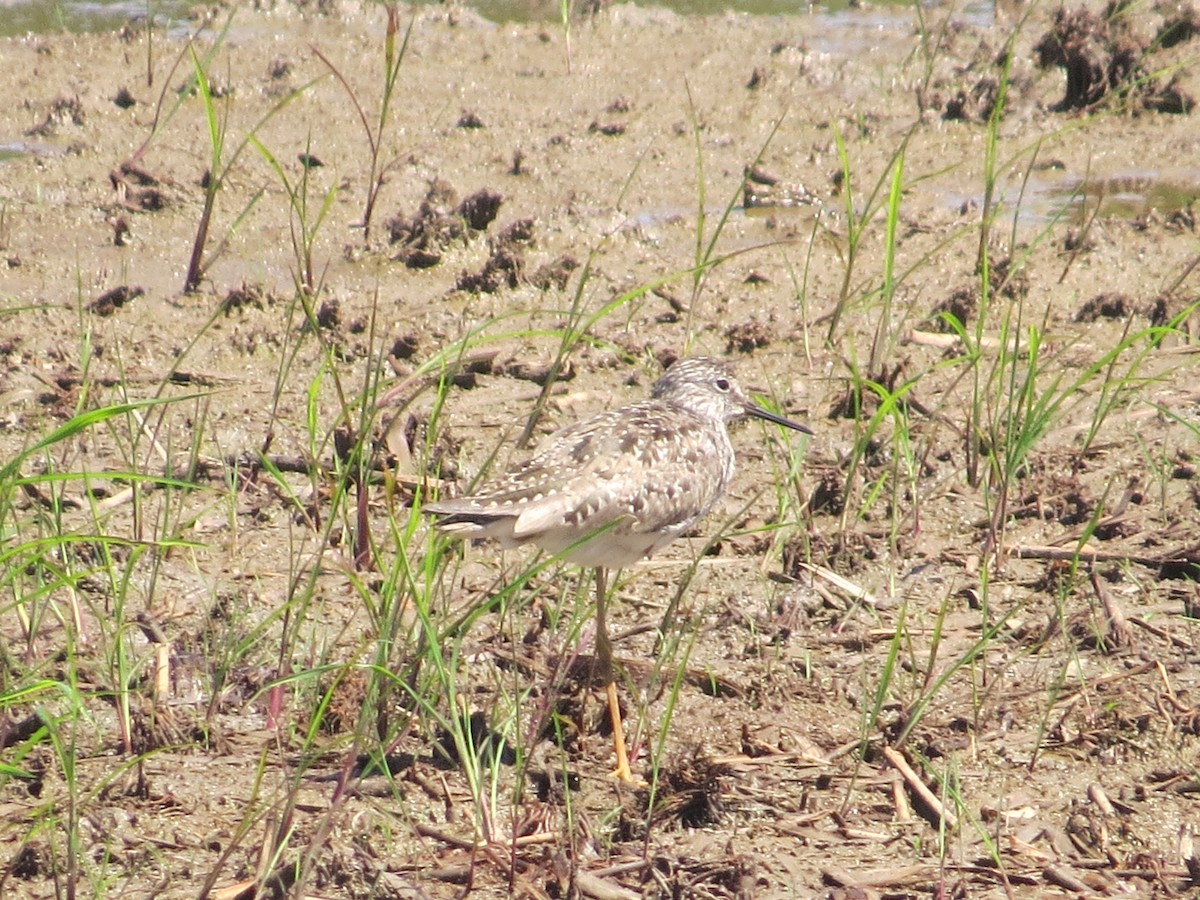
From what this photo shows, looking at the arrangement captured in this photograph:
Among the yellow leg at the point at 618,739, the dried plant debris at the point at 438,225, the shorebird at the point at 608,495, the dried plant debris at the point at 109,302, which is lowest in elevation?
the yellow leg at the point at 618,739

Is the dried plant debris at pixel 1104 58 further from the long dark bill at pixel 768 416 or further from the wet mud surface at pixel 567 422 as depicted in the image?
the long dark bill at pixel 768 416

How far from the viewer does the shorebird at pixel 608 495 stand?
15.7ft

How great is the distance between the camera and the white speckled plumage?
4.79 meters

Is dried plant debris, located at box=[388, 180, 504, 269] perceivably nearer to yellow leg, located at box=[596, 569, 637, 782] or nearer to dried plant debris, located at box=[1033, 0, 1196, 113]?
yellow leg, located at box=[596, 569, 637, 782]

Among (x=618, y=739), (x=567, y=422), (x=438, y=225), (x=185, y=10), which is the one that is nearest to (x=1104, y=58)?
(x=438, y=225)

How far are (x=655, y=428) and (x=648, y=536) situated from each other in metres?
0.40

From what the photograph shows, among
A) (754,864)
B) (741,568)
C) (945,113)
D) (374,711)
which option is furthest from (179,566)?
(945,113)

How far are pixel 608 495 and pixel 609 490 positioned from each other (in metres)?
0.02

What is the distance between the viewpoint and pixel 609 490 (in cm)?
503

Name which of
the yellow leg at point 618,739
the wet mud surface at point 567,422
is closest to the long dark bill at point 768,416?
the wet mud surface at point 567,422

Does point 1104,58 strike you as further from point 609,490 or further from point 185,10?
point 185,10

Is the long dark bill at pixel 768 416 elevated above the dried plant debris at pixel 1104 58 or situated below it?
below

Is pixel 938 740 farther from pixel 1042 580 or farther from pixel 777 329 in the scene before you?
pixel 777 329

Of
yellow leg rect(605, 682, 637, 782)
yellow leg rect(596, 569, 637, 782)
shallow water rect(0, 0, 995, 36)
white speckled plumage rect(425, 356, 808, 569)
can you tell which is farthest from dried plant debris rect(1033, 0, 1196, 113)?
yellow leg rect(605, 682, 637, 782)
